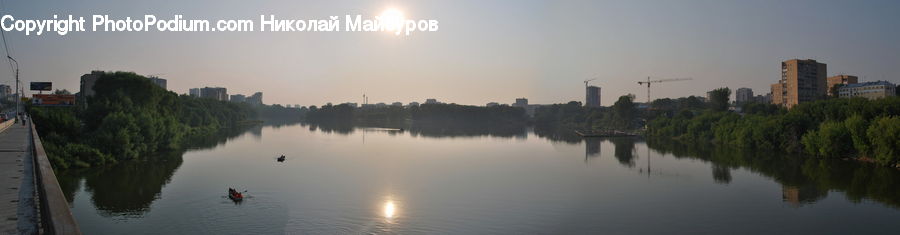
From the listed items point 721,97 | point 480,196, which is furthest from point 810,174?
point 721,97

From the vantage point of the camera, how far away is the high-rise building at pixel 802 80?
88000mm

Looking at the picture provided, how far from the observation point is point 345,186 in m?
26.5

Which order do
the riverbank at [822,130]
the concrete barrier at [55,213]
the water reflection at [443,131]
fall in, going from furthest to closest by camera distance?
1. the water reflection at [443,131]
2. the riverbank at [822,130]
3. the concrete barrier at [55,213]

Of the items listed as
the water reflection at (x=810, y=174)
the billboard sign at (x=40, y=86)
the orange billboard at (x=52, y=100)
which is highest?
the billboard sign at (x=40, y=86)

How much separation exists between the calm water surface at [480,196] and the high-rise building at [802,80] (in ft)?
188

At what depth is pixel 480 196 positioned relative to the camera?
78.6 feet

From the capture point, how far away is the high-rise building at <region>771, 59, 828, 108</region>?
289ft

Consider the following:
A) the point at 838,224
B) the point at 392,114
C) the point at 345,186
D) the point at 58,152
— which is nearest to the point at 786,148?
the point at 838,224

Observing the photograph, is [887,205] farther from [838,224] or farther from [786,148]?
[786,148]

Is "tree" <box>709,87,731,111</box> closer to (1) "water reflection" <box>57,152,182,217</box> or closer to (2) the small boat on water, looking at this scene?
(1) "water reflection" <box>57,152,182,217</box>

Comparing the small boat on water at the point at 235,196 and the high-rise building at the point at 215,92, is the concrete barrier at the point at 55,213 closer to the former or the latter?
the small boat on water at the point at 235,196

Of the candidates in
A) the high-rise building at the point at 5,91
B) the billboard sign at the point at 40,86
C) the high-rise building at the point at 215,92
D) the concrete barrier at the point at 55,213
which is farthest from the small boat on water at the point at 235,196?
the high-rise building at the point at 215,92

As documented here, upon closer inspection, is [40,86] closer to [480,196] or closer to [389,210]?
[389,210]

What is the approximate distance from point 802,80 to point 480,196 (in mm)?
84095
